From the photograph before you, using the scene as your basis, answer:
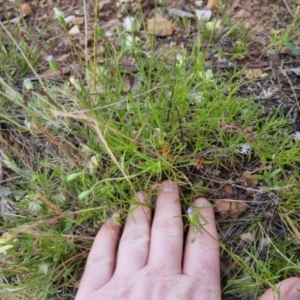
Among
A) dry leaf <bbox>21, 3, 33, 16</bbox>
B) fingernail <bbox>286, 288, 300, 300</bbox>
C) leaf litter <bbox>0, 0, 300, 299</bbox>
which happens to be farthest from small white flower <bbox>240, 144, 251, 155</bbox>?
dry leaf <bbox>21, 3, 33, 16</bbox>

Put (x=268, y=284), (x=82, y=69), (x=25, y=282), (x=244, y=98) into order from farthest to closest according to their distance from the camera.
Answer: (x=82, y=69) < (x=244, y=98) < (x=25, y=282) < (x=268, y=284)

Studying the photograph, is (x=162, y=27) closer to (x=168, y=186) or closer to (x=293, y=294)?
(x=168, y=186)

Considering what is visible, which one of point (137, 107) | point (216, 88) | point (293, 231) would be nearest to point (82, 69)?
point (137, 107)

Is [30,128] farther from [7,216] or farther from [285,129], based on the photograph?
[285,129]

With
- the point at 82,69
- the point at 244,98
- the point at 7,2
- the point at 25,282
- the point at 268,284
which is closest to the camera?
the point at 268,284

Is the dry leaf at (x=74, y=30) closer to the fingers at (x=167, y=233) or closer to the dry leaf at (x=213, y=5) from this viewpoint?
the dry leaf at (x=213, y=5)

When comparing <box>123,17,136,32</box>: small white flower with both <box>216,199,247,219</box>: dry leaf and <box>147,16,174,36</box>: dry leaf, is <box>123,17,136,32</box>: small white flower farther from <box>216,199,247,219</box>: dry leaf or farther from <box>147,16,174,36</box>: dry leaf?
<box>216,199,247,219</box>: dry leaf
